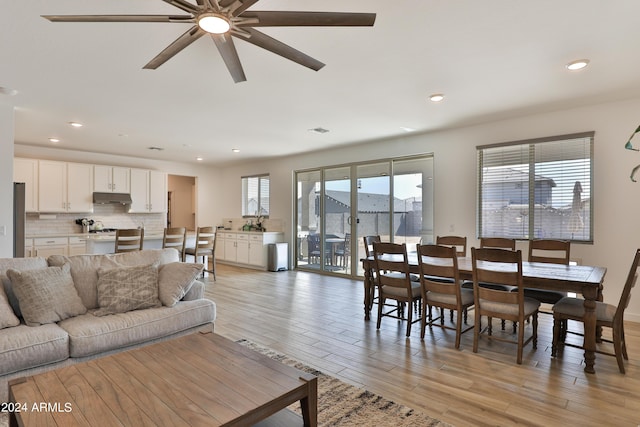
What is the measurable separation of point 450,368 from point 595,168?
3270 millimetres

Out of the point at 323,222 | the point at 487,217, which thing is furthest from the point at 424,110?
the point at 323,222

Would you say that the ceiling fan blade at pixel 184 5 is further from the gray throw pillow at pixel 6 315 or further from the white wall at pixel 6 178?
the white wall at pixel 6 178

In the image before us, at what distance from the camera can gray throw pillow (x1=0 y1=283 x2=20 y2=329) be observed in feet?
7.83

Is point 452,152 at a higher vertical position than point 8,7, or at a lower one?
lower

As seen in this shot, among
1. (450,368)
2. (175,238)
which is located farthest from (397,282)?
(175,238)

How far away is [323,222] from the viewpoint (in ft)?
24.8

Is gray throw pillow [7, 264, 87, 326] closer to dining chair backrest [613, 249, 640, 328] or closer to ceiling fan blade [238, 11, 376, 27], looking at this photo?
ceiling fan blade [238, 11, 376, 27]

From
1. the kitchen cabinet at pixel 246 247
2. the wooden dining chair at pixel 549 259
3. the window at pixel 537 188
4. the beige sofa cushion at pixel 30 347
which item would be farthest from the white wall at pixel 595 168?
the beige sofa cushion at pixel 30 347

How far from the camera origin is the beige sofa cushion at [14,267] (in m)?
2.63

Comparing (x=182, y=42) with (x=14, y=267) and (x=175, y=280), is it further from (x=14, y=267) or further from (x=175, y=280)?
(x=14, y=267)

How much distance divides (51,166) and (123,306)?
18.7 feet

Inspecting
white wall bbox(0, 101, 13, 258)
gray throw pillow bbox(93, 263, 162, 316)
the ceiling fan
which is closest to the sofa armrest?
gray throw pillow bbox(93, 263, 162, 316)

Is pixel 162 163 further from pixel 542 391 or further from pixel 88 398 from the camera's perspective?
pixel 542 391

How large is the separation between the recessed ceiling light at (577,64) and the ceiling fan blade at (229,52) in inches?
113
